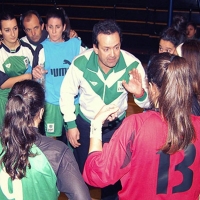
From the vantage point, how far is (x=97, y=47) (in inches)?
108

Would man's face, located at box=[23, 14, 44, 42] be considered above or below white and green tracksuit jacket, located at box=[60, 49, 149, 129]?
above

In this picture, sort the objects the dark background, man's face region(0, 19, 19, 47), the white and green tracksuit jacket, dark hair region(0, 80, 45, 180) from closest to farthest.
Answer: dark hair region(0, 80, 45, 180) < the white and green tracksuit jacket < man's face region(0, 19, 19, 47) < the dark background

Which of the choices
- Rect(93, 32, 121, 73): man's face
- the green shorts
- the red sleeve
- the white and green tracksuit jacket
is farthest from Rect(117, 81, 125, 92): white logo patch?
the red sleeve

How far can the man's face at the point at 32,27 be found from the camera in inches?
136

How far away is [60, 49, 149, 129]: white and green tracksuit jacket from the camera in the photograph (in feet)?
9.46

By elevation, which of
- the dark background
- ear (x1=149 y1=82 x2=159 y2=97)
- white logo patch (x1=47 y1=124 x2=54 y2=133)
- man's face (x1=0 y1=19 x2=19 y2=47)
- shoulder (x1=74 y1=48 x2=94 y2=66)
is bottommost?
white logo patch (x1=47 y1=124 x2=54 y2=133)

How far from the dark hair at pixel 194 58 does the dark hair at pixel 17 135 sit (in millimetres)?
1097

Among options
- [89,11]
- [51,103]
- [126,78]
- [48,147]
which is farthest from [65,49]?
[89,11]

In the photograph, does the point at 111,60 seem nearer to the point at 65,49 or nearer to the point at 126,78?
the point at 126,78

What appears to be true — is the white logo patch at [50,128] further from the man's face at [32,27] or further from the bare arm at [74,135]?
the man's face at [32,27]

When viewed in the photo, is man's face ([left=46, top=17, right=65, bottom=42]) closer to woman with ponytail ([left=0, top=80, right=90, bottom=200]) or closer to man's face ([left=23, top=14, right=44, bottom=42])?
man's face ([left=23, top=14, right=44, bottom=42])

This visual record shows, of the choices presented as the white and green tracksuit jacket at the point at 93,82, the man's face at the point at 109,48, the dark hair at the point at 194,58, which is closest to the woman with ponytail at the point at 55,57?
the white and green tracksuit jacket at the point at 93,82

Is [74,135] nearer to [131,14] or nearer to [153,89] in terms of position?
[153,89]

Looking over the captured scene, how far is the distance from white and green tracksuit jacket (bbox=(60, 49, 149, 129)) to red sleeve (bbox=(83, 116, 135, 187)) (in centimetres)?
128
